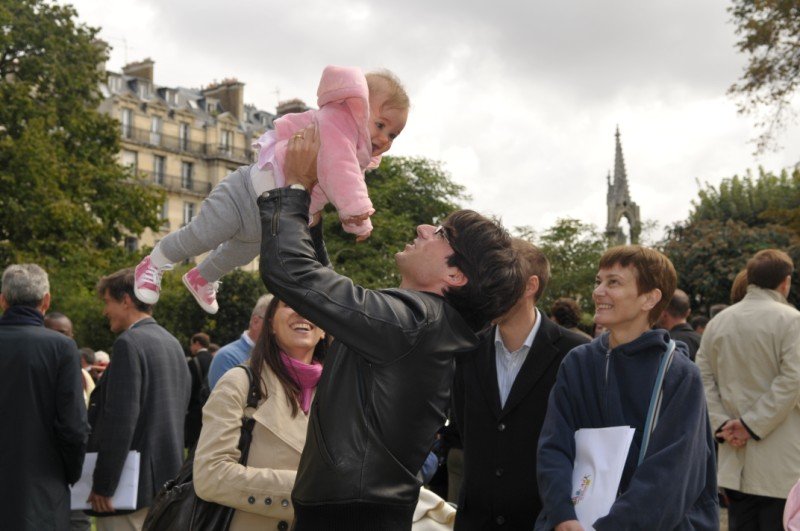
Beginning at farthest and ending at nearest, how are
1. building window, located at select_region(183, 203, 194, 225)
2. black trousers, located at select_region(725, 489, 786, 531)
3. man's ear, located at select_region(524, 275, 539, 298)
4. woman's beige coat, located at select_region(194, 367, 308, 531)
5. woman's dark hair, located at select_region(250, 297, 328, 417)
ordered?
1. building window, located at select_region(183, 203, 194, 225)
2. black trousers, located at select_region(725, 489, 786, 531)
3. man's ear, located at select_region(524, 275, 539, 298)
4. woman's dark hair, located at select_region(250, 297, 328, 417)
5. woman's beige coat, located at select_region(194, 367, 308, 531)

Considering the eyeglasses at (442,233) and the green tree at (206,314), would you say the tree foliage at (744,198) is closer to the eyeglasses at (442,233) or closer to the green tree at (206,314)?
the green tree at (206,314)

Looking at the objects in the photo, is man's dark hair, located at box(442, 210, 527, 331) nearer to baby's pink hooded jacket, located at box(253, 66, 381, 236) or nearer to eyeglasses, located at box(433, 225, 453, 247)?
eyeglasses, located at box(433, 225, 453, 247)

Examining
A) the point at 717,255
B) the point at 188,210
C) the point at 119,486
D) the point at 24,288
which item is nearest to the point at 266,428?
the point at 119,486

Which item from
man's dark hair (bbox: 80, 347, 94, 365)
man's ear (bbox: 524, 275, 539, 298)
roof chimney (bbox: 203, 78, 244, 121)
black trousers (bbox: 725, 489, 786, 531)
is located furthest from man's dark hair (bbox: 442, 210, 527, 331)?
roof chimney (bbox: 203, 78, 244, 121)

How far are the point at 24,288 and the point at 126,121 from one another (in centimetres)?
6069

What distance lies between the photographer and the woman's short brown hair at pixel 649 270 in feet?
15.0

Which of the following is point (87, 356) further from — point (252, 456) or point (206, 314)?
point (206, 314)

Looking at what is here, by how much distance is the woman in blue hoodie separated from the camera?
13.1ft

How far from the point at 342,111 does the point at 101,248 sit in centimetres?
2938

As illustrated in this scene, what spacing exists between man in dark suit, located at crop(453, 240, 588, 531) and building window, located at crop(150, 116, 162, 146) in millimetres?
63649

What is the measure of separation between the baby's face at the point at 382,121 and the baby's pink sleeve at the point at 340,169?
1.24ft

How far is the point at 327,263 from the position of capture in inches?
158

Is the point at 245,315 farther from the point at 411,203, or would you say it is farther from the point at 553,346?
the point at 553,346

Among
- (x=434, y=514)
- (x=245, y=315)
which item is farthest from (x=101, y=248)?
(x=434, y=514)
